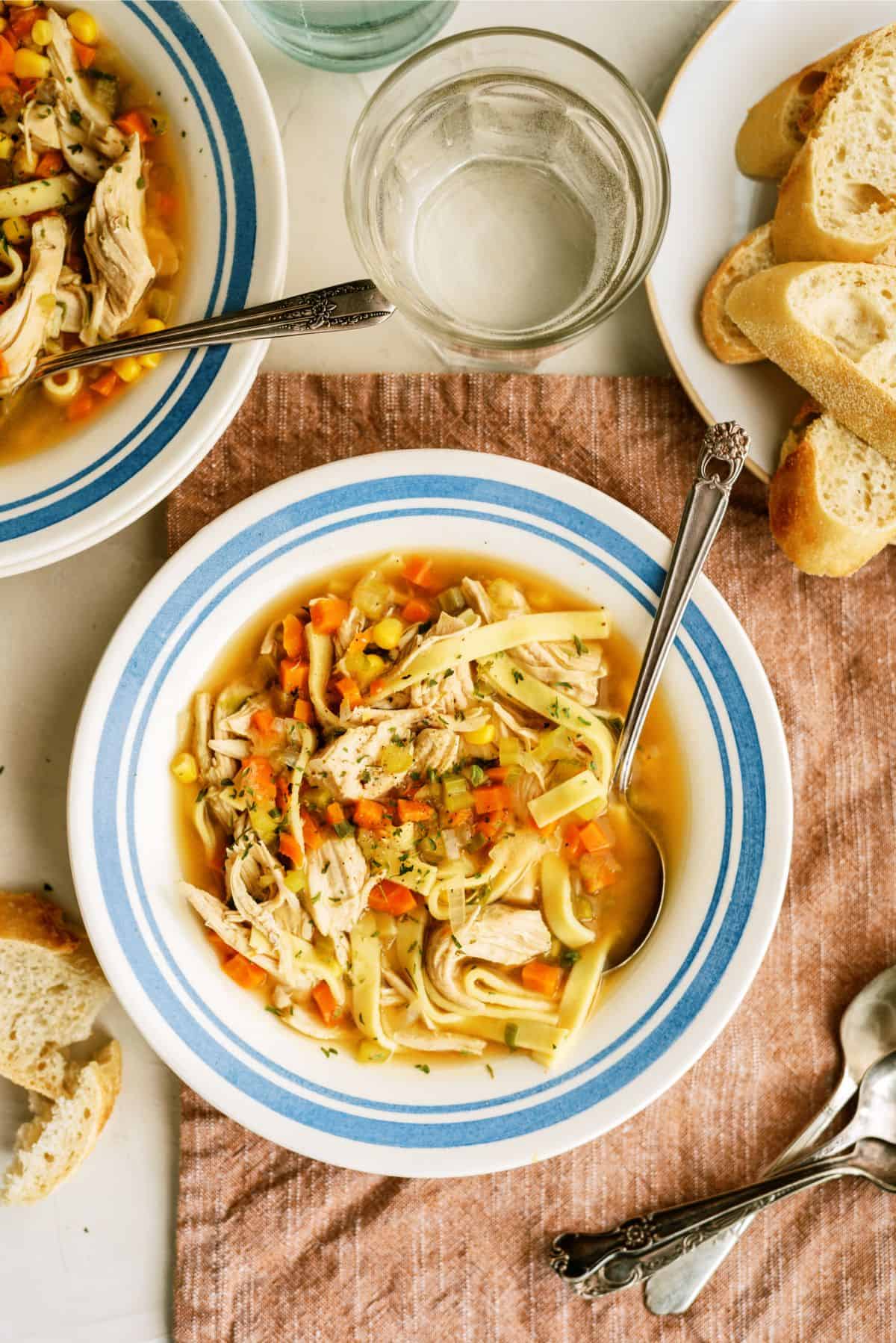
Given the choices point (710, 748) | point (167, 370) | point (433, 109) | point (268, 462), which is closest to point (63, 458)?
point (167, 370)

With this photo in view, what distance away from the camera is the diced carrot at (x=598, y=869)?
3217 millimetres

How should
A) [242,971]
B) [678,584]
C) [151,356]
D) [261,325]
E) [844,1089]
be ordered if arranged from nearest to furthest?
[261,325] → [151,356] → [678,584] → [242,971] → [844,1089]

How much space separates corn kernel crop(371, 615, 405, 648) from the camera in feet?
10.3

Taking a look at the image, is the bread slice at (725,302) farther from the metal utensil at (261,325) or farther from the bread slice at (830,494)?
the metal utensil at (261,325)

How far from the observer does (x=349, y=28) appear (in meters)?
3.14

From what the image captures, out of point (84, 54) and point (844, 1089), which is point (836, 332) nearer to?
point (84, 54)

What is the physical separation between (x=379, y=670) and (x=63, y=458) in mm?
1052

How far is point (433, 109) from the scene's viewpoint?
2988mm

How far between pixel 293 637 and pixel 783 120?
210 centimetres

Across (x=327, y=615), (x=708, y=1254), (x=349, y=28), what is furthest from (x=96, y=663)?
(x=708, y=1254)

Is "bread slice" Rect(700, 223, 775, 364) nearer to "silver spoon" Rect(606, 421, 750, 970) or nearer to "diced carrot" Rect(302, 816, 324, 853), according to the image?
"silver spoon" Rect(606, 421, 750, 970)

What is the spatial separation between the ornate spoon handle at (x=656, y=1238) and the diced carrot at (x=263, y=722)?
186 cm

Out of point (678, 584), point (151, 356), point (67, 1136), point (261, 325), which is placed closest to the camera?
point (261, 325)

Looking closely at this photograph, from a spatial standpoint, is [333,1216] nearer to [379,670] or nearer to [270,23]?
[379,670]
